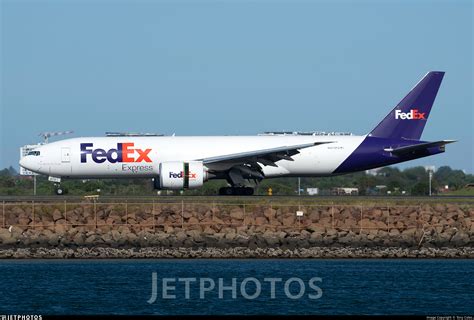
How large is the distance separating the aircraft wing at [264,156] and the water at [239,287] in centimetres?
1559

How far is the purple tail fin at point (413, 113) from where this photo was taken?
59656 millimetres

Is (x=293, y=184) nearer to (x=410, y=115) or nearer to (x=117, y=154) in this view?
(x=410, y=115)

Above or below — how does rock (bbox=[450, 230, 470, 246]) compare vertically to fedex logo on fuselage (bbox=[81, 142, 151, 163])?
below

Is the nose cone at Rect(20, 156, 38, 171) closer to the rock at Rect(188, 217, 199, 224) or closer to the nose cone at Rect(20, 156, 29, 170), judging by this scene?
the nose cone at Rect(20, 156, 29, 170)

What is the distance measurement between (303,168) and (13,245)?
1969 centimetres

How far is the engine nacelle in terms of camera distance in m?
54.5

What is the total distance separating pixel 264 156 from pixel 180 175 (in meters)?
4.54

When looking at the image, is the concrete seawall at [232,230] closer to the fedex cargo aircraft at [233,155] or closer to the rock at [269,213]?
the rock at [269,213]

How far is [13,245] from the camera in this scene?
43.3 meters

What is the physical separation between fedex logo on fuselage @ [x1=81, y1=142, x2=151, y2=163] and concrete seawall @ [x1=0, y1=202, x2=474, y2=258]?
8.73m

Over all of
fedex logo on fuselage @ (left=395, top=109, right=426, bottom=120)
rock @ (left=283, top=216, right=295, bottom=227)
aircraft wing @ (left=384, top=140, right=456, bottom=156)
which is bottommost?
rock @ (left=283, top=216, right=295, bottom=227)

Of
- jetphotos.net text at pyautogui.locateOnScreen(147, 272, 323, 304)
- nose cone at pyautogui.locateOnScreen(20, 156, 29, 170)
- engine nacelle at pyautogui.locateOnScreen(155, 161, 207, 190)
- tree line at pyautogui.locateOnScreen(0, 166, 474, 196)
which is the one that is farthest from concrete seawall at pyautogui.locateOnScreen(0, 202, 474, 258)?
tree line at pyautogui.locateOnScreen(0, 166, 474, 196)

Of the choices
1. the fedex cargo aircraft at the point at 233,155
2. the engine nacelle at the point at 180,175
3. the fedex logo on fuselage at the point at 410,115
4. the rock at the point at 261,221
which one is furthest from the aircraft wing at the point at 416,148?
the rock at the point at 261,221

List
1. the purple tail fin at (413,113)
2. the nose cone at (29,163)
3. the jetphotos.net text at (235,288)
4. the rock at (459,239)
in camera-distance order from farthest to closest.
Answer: the purple tail fin at (413,113) → the nose cone at (29,163) → the rock at (459,239) → the jetphotos.net text at (235,288)
